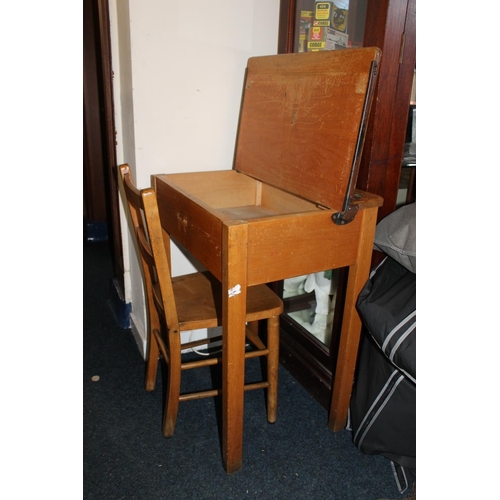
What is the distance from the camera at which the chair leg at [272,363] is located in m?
1.37

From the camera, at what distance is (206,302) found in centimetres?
137

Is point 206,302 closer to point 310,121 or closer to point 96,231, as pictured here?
point 310,121

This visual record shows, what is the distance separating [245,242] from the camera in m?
A: 1.02

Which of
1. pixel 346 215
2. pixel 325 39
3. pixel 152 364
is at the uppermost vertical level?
pixel 325 39

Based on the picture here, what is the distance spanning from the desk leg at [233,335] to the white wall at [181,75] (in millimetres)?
673

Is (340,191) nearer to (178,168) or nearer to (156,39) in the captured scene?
(178,168)

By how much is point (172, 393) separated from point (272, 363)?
0.33m

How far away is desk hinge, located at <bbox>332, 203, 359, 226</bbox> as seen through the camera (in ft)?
3.63

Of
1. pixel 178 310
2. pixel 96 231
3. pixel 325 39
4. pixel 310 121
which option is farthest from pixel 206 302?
pixel 96 231

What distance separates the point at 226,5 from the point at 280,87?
41cm

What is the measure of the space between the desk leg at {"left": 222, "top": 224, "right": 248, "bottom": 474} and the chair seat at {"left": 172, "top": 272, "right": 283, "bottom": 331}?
0.16 metres

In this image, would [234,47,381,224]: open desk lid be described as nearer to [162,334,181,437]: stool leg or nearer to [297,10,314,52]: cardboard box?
[297,10,314,52]: cardboard box
